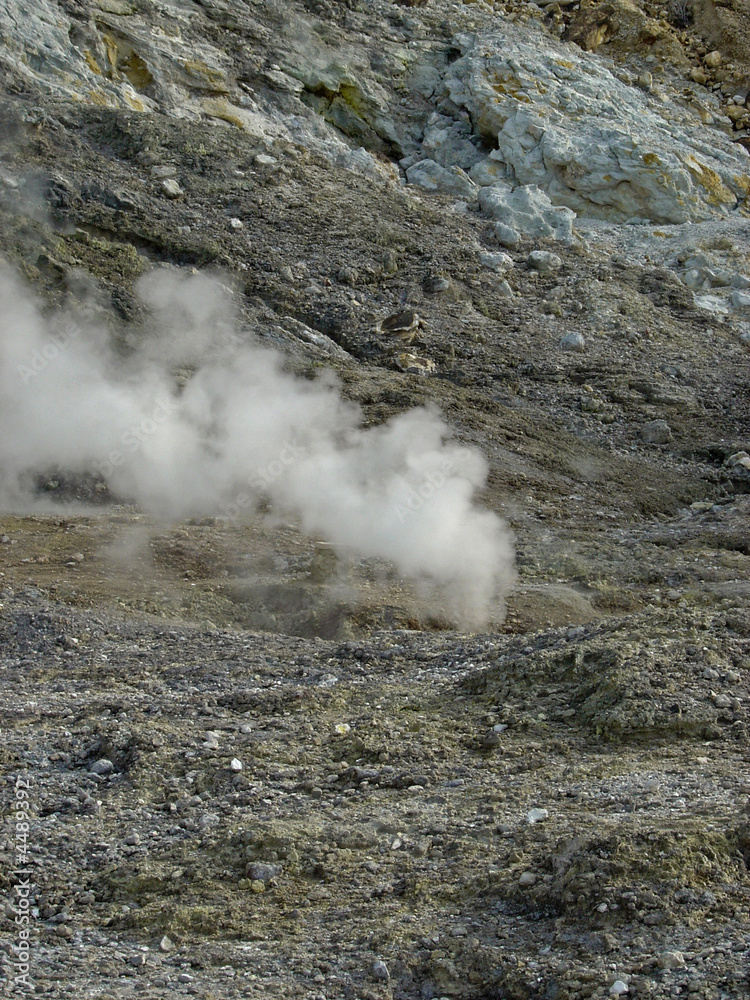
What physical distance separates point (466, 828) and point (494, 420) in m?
8.36

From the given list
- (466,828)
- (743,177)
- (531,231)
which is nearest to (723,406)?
(531,231)

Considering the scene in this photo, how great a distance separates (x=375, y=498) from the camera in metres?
9.12

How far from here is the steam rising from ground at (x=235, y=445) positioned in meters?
8.50

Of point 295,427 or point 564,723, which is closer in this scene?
point 564,723

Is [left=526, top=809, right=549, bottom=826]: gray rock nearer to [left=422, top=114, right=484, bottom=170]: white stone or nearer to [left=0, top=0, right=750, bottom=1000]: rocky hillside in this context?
[left=0, top=0, right=750, bottom=1000]: rocky hillside

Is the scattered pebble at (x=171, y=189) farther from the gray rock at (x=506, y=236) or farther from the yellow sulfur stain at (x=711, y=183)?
the yellow sulfur stain at (x=711, y=183)

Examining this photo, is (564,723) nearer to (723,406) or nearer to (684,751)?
(684,751)

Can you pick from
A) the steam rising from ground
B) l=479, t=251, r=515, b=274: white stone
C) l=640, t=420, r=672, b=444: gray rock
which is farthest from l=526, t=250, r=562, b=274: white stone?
the steam rising from ground

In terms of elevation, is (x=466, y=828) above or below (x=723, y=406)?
below

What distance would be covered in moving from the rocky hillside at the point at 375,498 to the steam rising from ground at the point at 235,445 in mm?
54

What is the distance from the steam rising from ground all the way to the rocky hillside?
0.05 metres

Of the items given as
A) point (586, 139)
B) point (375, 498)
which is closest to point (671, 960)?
point (375, 498)

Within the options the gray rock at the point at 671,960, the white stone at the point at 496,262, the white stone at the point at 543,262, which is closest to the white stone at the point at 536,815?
the gray rock at the point at 671,960

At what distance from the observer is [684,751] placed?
4570 mm
